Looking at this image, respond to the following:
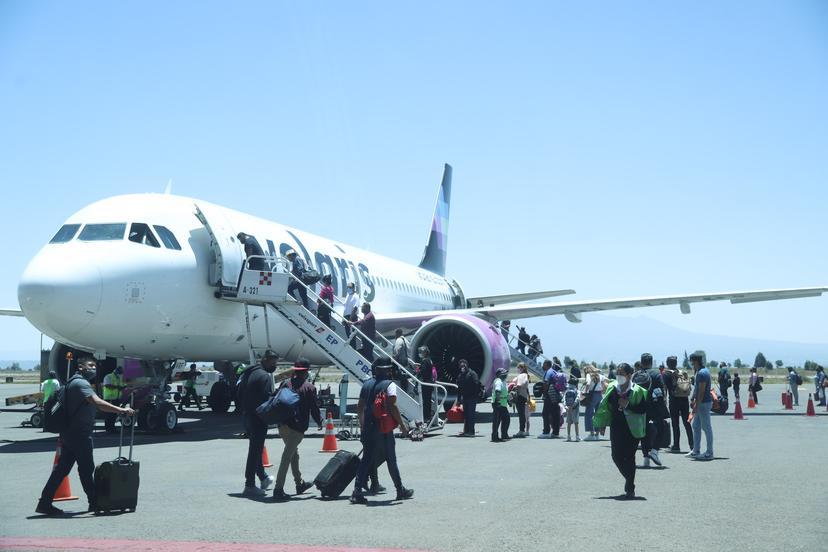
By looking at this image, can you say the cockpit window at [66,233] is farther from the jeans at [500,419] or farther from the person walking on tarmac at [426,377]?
the jeans at [500,419]

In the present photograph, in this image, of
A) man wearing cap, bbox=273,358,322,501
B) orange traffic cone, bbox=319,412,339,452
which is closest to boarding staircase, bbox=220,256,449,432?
orange traffic cone, bbox=319,412,339,452

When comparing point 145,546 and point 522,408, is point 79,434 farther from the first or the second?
point 522,408

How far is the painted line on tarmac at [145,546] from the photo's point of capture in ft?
20.6

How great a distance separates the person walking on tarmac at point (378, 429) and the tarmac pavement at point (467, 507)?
0.85 feet

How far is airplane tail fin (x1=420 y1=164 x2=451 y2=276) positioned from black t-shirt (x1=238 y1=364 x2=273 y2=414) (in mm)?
24689

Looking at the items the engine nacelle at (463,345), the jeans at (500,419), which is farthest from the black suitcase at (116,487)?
the engine nacelle at (463,345)

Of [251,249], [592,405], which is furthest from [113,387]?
[592,405]

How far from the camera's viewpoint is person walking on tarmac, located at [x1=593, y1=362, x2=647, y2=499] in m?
8.80

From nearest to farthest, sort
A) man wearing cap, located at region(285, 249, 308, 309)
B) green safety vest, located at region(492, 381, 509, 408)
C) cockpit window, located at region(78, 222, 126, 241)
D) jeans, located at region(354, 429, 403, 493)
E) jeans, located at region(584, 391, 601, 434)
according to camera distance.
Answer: jeans, located at region(354, 429, 403, 493), cockpit window, located at region(78, 222, 126, 241), green safety vest, located at region(492, 381, 509, 408), jeans, located at region(584, 391, 601, 434), man wearing cap, located at region(285, 249, 308, 309)

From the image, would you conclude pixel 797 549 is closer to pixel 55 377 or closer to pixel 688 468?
pixel 688 468

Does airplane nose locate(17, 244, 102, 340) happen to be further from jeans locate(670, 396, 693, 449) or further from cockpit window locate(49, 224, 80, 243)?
jeans locate(670, 396, 693, 449)

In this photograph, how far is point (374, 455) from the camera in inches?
347

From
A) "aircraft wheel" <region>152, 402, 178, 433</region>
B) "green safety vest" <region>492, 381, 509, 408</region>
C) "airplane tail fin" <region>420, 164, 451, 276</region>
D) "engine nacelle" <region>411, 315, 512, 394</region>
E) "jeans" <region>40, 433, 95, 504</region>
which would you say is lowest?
"jeans" <region>40, 433, 95, 504</region>

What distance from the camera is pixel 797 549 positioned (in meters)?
6.27
